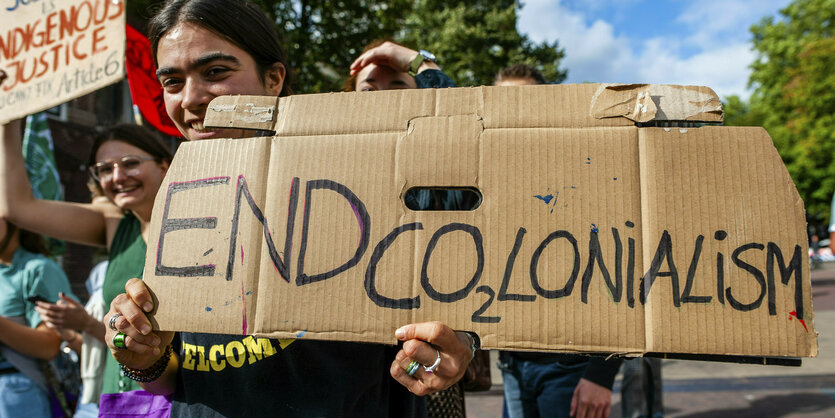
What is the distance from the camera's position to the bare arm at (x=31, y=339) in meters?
2.30

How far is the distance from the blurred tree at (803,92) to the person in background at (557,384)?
1979 centimetres

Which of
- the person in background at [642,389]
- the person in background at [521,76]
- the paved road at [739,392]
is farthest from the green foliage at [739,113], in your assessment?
the person in background at [521,76]

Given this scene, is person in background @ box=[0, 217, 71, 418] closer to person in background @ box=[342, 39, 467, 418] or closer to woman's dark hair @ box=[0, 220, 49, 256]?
woman's dark hair @ box=[0, 220, 49, 256]

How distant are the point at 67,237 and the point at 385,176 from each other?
1850mm

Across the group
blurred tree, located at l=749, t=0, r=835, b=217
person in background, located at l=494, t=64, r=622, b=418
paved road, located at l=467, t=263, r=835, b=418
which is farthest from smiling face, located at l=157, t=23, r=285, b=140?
blurred tree, located at l=749, t=0, r=835, b=217

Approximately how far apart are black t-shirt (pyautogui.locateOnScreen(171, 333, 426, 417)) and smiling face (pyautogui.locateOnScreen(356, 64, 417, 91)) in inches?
42.5

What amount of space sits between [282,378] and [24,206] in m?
1.64

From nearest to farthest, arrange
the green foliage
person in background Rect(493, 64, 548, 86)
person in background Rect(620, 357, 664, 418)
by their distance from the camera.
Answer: person in background Rect(493, 64, 548, 86), person in background Rect(620, 357, 664, 418), the green foliage

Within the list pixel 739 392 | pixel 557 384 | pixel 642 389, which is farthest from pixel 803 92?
pixel 557 384

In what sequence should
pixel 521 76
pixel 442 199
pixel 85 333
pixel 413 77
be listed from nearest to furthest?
pixel 442 199 < pixel 413 77 < pixel 85 333 < pixel 521 76

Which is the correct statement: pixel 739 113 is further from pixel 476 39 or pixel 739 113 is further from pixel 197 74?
pixel 197 74

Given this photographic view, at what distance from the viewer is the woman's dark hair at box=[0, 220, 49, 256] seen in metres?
2.50

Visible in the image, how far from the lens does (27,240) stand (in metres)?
2.60

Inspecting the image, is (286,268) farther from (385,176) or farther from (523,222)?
(523,222)
